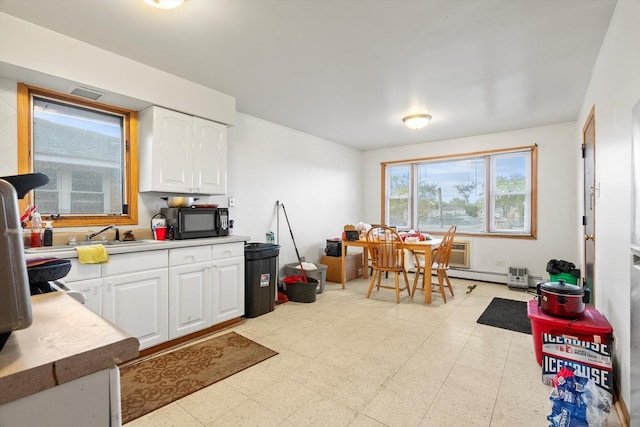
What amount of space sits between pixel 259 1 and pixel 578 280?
4585 millimetres

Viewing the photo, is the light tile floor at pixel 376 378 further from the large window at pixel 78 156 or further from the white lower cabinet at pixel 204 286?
the large window at pixel 78 156

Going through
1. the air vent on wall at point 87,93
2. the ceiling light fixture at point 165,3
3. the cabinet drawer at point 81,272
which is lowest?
the cabinet drawer at point 81,272

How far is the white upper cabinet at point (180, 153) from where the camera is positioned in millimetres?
2855

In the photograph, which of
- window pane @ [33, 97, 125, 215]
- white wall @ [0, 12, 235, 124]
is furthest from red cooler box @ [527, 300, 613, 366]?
window pane @ [33, 97, 125, 215]

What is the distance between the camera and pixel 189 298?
9.12 ft

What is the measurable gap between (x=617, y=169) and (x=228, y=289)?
3164 millimetres

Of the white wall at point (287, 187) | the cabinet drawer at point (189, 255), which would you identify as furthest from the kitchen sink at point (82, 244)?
the white wall at point (287, 187)

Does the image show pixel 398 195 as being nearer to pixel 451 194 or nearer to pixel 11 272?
pixel 451 194

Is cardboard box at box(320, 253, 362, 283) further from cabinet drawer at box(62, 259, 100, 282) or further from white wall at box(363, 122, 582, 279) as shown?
cabinet drawer at box(62, 259, 100, 282)

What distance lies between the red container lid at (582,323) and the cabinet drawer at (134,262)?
292 cm

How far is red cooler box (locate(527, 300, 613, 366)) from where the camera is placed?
2010 millimetres

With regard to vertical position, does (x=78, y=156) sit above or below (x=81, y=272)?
above

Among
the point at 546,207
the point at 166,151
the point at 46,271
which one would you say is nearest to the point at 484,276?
the point at 546,207

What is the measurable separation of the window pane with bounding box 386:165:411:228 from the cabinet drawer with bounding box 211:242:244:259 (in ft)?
11.9
